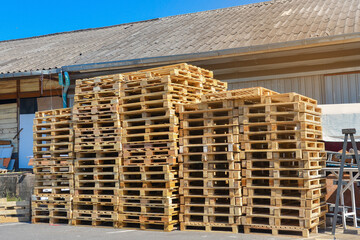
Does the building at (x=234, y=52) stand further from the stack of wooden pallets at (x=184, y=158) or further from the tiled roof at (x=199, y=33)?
the stack of wooden pallets at (x=184, y=158)

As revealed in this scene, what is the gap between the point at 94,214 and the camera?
10305mm

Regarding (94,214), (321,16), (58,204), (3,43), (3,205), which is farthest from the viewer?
(3,43)

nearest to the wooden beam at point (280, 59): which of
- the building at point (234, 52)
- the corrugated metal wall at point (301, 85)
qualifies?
the building at point (234, 52)

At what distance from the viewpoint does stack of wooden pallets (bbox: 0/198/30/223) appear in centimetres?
1195

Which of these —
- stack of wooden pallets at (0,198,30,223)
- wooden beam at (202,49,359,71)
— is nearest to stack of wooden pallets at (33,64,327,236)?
stack of wooden pallets at (0,198,30,223)

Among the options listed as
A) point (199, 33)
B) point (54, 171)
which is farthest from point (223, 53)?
point (54, 171)

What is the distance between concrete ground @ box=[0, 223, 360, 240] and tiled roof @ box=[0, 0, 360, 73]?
6055 mm

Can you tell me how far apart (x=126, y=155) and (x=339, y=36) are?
612 cm

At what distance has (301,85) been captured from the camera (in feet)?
42.2

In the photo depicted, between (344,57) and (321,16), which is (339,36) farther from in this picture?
(321,16)

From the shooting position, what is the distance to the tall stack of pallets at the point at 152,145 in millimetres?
9578

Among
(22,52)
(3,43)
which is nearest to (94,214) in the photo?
(22,52)

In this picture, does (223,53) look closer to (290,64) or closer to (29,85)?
(290,64)

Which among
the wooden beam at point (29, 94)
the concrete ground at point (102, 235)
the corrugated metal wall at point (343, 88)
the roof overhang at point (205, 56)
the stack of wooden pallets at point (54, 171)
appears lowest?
the concrete ground at point (102, 235)
